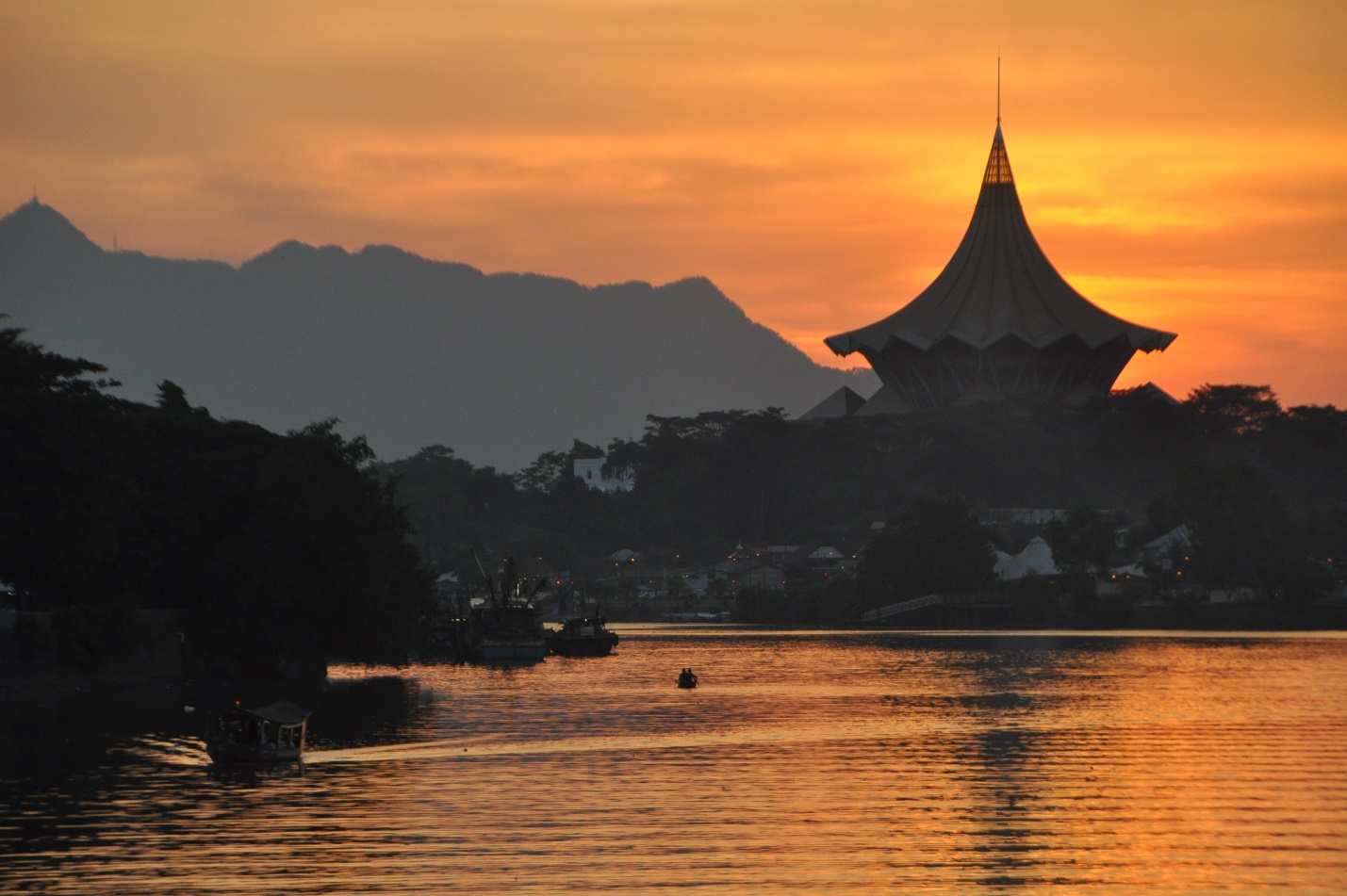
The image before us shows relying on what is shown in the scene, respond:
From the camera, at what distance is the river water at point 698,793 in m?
24.8

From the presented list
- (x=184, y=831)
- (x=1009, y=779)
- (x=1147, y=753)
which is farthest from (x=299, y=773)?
(x=1147, y=753)

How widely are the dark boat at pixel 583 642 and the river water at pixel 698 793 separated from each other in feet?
76.3

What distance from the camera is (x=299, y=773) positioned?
34.9m

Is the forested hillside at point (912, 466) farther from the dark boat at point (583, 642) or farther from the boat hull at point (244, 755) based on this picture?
the boat hull at point (244, 755)

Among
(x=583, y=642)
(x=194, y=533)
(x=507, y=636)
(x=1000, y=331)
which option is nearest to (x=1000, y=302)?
(x=1000, y=331)

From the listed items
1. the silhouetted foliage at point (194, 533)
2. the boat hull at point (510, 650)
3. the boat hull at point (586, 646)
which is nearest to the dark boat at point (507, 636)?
the boat hull at point (510, 650)

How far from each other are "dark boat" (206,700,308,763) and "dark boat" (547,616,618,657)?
46.6m

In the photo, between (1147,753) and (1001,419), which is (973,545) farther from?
(1147,753)

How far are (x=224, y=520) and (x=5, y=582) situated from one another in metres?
8.79

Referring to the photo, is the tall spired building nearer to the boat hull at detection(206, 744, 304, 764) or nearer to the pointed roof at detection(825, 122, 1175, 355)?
the pointed roof at detection(825, 122, 1175, 355)

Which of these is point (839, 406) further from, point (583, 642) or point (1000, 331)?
point (583, 642)

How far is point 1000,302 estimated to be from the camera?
164500 millimetres

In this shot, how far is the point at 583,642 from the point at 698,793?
51426mm

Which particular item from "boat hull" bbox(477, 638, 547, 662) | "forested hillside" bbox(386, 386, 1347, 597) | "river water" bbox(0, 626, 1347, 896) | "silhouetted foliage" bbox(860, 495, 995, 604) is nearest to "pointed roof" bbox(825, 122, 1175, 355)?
"forested hillside" bbox(386, 386, 1347, 597)
